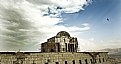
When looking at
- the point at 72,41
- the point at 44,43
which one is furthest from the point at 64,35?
the point at 44,43

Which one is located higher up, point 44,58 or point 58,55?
point 58,55

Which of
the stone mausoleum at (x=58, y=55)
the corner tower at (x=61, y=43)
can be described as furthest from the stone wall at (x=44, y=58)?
the corner tower at (x=61, y=43)

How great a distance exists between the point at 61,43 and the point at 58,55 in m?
9.78

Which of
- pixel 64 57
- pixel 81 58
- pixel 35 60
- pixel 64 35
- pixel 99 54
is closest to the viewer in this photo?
pixel 35 60

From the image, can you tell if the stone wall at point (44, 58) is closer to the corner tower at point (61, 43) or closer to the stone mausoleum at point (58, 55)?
the stone mausoleum at point (58, 55)

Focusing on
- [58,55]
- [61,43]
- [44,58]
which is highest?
[61,43]

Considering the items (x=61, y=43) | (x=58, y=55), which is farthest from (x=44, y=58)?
(x=61, y=43)

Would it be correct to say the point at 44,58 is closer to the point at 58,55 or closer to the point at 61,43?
the point at 58,55

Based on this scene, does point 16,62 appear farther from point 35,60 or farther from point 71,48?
point 71,48

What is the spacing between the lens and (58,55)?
25375 millimetres

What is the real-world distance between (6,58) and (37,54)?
443 cm

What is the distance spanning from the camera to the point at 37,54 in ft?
75.7

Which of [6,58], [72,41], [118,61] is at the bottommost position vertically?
[118,61]

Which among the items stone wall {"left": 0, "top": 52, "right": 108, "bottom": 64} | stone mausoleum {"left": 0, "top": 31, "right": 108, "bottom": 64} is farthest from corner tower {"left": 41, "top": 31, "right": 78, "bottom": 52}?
stone wall {"left": 0, "top": 52, "right": 108, "bottom": 64}
